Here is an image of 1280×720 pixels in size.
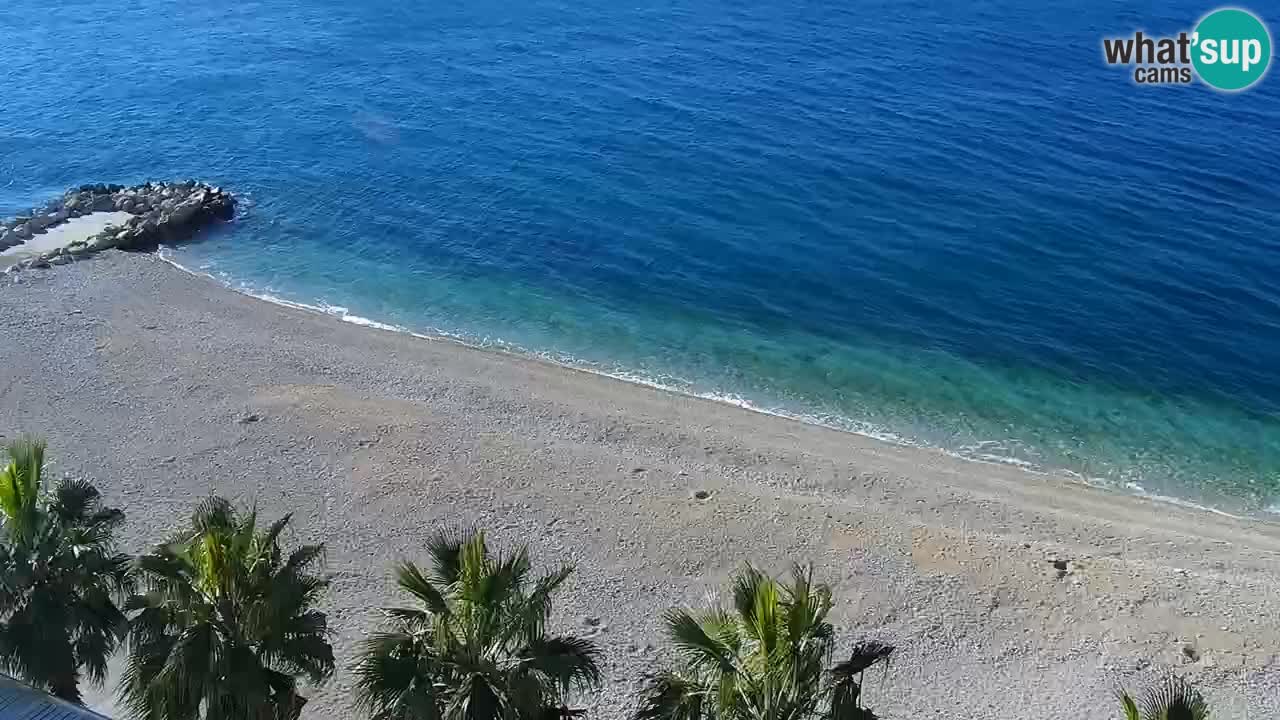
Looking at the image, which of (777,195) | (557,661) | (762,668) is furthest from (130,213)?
(762,668)

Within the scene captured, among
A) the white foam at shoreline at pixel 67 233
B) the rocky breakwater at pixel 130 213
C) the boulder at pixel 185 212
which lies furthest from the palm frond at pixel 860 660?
the white foam at shoreline at pixel 67 233

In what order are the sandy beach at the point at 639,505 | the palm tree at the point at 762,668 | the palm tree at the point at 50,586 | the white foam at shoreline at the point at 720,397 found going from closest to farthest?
the palm tree at the point at 762,668 < the palm tree at the point at 50,586 < the sandy beach at the point at 639,505 < the white foam at shoreline at the point at 720,397

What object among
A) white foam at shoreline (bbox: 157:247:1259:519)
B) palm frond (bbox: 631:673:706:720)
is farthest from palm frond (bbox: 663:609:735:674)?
white foam at shoreline (bbox: 157:247:1259:519)

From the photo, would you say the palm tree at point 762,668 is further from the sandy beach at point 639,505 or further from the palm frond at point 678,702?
the sandy beach at point 639,505

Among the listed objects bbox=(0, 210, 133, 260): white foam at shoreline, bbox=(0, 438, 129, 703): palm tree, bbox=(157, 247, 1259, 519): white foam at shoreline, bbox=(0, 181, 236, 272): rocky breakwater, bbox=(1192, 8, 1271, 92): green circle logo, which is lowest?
bbox=(157, 247, 1259, 519): white foam at shoreline

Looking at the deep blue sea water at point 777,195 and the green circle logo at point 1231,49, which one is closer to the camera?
the deep blue sea water at point 777,195

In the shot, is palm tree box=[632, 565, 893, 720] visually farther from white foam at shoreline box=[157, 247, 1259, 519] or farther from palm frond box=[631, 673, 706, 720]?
white foam at shoreline box=[157, 247, 1259, 519]

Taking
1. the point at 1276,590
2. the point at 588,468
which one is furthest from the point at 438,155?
the point at 1276,590
